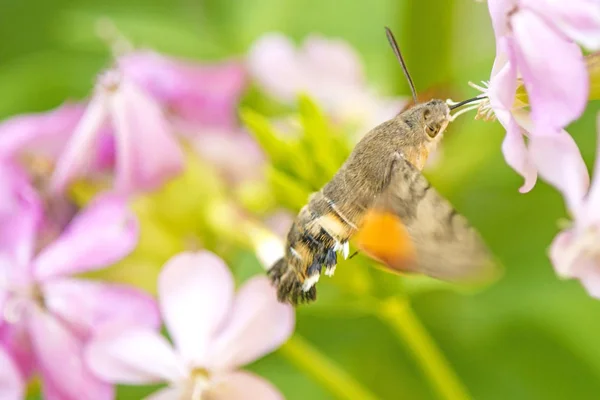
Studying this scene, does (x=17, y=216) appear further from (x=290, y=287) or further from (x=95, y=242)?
(x=290, y=287)

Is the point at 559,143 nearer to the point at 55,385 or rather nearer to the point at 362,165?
the point at 362,165

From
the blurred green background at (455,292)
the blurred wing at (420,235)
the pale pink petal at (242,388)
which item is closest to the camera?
the blurred wing at (420,235)

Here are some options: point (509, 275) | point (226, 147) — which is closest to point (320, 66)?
point (226, 147)

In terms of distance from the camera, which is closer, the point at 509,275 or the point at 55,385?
the point at 55,385

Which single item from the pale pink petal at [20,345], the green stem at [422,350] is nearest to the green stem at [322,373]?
the green stem at [422,350]

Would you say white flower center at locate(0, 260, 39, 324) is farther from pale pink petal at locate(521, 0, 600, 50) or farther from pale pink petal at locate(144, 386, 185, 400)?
pale pink petal at locate(521, 0, 600, 50)

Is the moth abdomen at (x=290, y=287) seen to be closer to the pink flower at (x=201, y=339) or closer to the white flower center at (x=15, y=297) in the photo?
the pink flower at (x=201, y=339)

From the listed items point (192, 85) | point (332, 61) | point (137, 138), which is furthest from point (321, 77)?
point (137, 138)

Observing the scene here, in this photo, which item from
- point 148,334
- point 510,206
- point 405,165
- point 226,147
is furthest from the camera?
point 510,206
